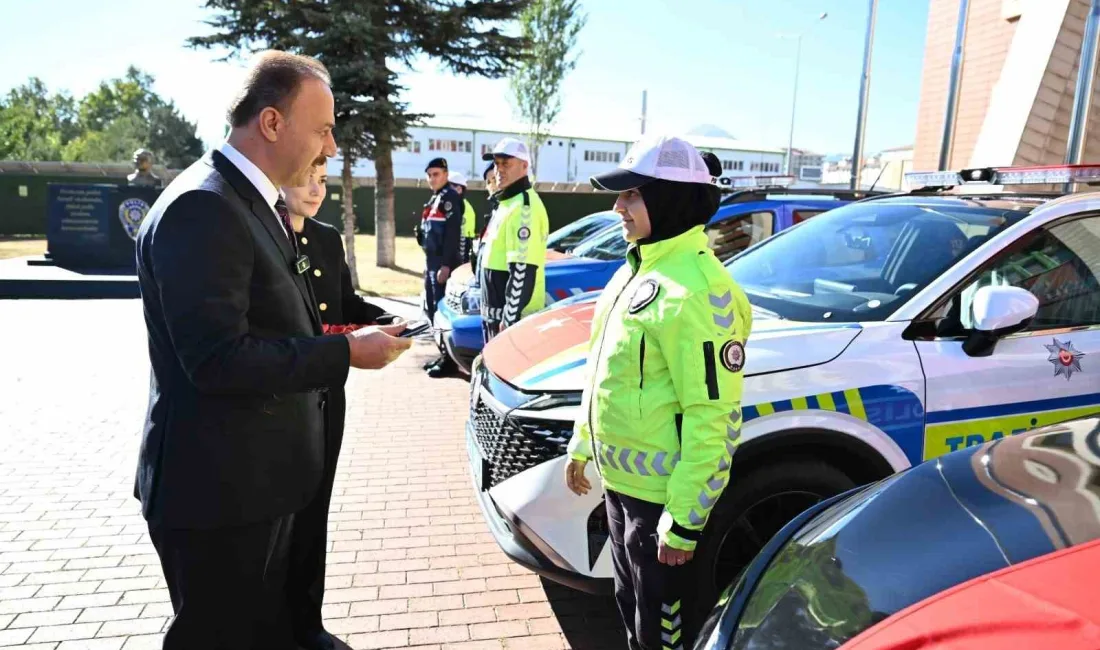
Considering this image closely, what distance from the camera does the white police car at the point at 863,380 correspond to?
2.56 meters

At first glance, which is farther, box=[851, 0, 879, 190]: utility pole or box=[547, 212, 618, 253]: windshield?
box=[851, 0, 879, 190]: utility pole

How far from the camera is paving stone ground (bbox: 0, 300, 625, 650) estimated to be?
2980 millimetres

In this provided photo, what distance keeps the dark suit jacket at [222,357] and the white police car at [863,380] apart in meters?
0.93

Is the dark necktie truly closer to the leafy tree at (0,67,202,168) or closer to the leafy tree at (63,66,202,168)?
the leafy tree at (63,66,202,168)

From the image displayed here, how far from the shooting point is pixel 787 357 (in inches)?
102

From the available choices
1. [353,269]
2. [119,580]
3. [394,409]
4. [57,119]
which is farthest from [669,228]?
[57,119]

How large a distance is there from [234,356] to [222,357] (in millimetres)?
26

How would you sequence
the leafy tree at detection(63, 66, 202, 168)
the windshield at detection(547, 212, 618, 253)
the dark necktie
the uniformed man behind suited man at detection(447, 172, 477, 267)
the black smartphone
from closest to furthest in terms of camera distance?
the dark necktie
the black smartphone
the uniformed man behind suited man at detection(447, 172, 477, 267)
the windshield at detection(547, 212, 618, 253)
the leafy tree at detection(63, 66, 202, 168)

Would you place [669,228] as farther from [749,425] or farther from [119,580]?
[119,580]

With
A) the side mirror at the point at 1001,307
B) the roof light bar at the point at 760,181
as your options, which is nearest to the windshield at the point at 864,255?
the side mirror at the point at 1001,307

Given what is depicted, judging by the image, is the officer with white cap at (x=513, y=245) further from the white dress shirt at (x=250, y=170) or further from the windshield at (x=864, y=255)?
the white dress shirt at (x=250, y=170)

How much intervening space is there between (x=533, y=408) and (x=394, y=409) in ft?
11.8

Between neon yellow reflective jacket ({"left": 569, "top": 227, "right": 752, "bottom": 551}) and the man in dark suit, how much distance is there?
2.19 feet

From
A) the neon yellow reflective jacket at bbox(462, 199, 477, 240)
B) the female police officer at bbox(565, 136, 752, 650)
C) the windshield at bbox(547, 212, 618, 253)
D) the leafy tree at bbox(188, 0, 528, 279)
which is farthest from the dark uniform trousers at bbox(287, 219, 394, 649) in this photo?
the leafy tree at bbox(188, 0, 528, 279)
